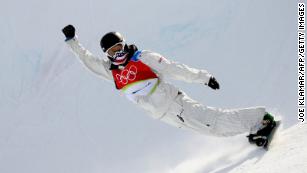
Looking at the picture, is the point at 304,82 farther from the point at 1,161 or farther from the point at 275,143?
the point at 1,161

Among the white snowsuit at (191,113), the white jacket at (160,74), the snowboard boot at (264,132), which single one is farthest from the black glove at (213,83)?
the snowboard boot at (264,132)

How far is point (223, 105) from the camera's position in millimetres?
8898

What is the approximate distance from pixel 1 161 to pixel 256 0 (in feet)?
19.4

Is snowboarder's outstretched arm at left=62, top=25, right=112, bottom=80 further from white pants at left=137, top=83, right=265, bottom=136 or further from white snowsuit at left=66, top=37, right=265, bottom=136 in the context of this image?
white pants at left=137, top=83, right=265, bottom=136

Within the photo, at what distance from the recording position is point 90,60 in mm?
6031

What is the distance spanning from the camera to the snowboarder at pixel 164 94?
18.3 ft

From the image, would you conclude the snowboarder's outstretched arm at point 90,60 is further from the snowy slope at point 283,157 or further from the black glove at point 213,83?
the snowy slope at point 283,157

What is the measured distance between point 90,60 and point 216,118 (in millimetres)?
1527

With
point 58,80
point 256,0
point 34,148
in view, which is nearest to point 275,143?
point 34,148

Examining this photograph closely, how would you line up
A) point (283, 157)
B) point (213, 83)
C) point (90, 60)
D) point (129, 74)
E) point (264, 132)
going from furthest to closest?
point (90, 60), point (129, 74), point (264, 132), point (213, 83), point (283, 157)

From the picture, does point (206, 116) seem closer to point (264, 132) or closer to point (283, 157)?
point (264, 132)

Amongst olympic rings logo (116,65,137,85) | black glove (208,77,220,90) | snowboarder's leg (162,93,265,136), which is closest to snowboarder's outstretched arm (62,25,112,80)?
olympic rings logo (116,65,137,85)

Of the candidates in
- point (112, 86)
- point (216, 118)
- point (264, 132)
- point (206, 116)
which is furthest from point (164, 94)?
point (112, 86)

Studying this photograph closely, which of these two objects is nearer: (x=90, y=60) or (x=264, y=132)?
(x=264, y=132)
